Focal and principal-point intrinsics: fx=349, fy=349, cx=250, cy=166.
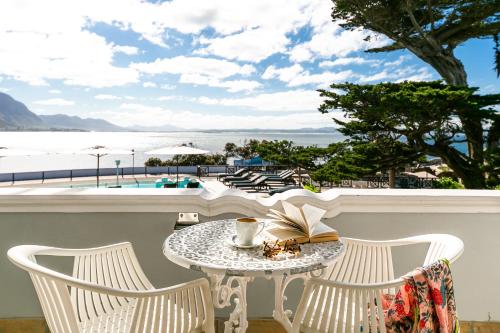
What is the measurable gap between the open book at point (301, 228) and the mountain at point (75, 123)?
316 feet

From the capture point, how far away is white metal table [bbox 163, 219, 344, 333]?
38.2 inches

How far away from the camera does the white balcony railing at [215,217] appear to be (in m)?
1.79

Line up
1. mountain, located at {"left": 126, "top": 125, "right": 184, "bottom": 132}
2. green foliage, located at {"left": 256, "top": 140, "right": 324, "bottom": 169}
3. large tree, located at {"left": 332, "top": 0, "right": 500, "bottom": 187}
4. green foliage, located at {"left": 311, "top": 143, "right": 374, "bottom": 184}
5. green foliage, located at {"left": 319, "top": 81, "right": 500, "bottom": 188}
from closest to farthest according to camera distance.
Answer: green foliage, located at {"left": 319, "top": 81, "right": 500, "bottom": 188} < large tree, located at {"left": 332, "top": 0, "right": 500, "bottom": 187} < green foliage, located at {"left": 311, "top": 143, "right": 374, "bottom": 184} < green foliage, located at {"left": 256, "top": 140, "right": 324, "bottom": 169} < mountain, located at {"left": 126, "top": 125, "right": 184, "bottom": 132}

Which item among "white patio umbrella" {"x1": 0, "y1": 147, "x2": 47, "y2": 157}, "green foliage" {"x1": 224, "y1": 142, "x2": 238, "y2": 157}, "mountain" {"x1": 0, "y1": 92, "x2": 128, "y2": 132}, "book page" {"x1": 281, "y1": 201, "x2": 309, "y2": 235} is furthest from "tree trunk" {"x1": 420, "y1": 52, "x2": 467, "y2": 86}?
"mountain" {"x1": 0, "y1": 92, "x2": 128, "y2": 132}

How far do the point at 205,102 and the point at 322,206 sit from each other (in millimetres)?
58045

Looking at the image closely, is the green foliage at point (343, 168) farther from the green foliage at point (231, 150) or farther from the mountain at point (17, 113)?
the mountain at point (17, 113)

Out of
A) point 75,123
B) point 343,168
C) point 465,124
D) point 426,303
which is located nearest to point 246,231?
point 426,303

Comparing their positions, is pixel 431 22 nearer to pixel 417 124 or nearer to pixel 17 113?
pixel 417 124

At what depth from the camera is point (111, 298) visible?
1345mm

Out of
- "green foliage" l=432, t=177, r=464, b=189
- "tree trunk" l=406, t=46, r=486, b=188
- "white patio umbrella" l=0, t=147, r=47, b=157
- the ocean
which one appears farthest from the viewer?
"tree trunk" l=406, t=46, r=486, b=188

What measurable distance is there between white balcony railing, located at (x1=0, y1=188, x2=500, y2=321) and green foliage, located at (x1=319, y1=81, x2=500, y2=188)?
389 inches

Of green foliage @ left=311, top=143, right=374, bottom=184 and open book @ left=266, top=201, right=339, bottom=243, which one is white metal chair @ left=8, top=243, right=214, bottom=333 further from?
green foliage @ left=311, top=143, right=374, bottom=184

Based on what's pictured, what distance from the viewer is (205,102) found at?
191ft

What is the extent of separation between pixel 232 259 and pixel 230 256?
3 cm
